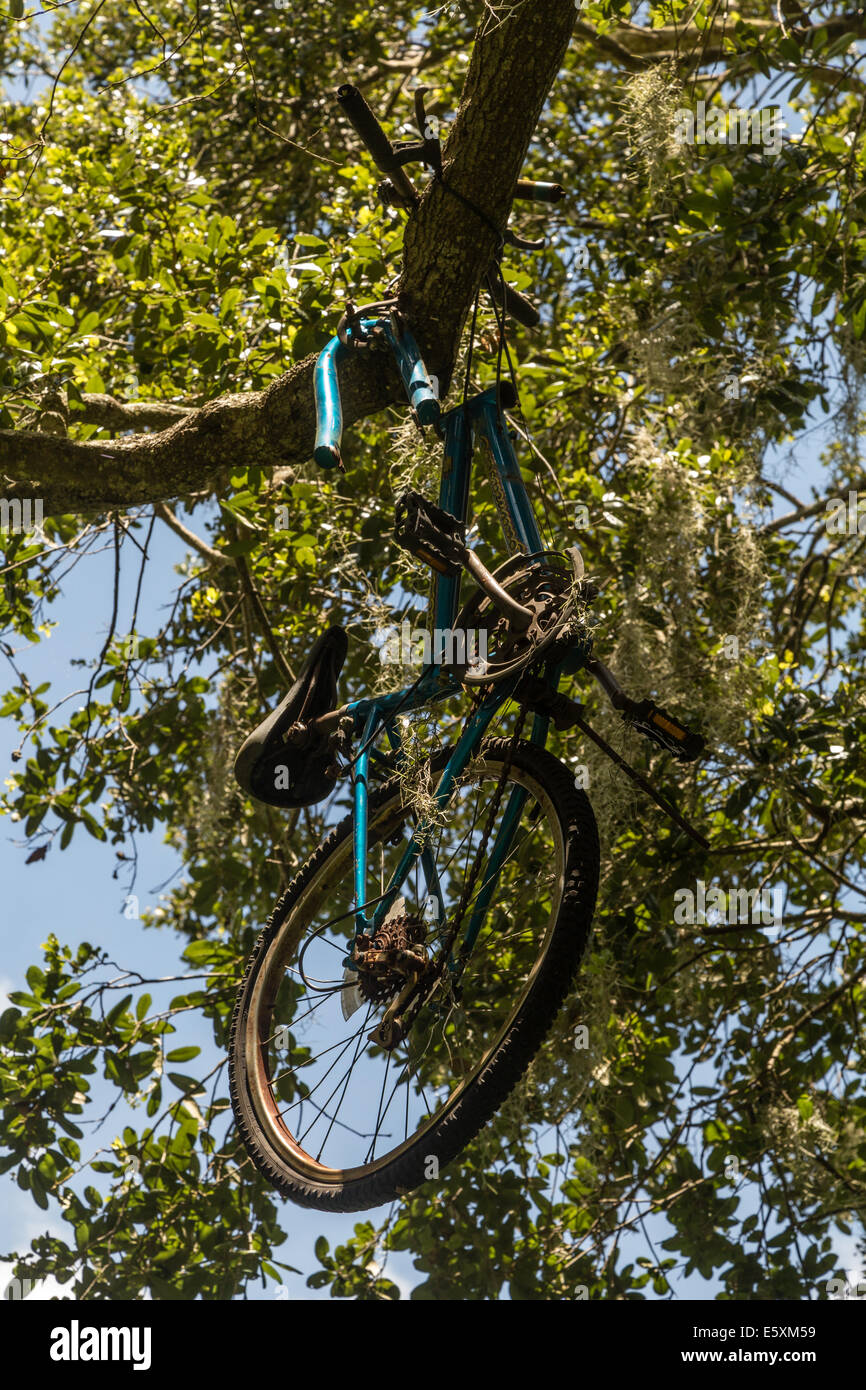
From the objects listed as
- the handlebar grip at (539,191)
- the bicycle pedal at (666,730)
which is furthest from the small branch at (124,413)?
the bicycle pedal at (666,730)

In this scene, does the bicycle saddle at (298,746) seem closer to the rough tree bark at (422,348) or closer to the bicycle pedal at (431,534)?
the rough tree bark at (422,348)

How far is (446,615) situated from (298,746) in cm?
56

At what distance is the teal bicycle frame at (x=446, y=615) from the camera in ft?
Answer: 8.67

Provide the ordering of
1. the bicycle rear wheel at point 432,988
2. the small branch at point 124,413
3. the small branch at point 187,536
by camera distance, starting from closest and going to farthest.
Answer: the bicycle rear wheel at point 432,988, the small branch at point 124,413, the small branch at point 187,536

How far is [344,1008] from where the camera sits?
2.89m

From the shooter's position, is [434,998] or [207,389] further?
[207,389]

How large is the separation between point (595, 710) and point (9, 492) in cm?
200

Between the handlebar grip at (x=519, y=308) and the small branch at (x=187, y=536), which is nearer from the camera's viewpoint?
the handlebar grip at (x=519, y=308)

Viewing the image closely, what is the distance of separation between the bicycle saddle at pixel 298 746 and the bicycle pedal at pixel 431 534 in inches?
28.0

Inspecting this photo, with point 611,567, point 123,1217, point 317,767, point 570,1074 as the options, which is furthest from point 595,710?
point 123,1217

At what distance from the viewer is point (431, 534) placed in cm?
263
